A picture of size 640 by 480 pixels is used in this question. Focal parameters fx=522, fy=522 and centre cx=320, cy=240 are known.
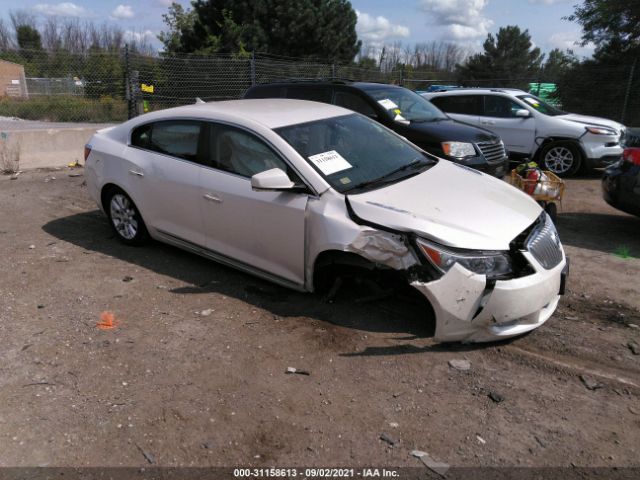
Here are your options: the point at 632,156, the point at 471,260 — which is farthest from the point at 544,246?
the point at 632,156

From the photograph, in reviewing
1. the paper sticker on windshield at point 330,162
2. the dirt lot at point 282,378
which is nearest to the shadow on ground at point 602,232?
the dirt lot at point 282,378

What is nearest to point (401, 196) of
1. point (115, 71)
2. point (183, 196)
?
point (183, 196)

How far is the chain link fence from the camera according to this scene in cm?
1523

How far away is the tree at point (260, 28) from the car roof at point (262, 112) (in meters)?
18.5

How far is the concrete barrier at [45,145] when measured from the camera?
31.1 feet

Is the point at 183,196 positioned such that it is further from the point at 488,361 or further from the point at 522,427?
the point at 522,427

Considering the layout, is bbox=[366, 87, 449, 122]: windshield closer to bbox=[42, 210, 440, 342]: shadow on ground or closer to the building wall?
bbox=[42, 210, 440, 342]: shadow on ground

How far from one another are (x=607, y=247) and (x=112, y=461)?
5561 mm

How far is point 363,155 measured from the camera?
4484mm

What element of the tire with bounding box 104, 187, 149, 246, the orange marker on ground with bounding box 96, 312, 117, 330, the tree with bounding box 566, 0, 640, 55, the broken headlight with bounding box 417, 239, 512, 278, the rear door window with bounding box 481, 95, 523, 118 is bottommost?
the orange marker on ground with bounding box 96, 312, 117, 330

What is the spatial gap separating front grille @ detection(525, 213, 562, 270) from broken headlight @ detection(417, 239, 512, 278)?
260mm

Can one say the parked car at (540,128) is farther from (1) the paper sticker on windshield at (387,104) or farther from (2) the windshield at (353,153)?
(2) the windshield at (353,153)

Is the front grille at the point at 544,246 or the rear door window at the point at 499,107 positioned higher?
the rear door window at the point at 499,107

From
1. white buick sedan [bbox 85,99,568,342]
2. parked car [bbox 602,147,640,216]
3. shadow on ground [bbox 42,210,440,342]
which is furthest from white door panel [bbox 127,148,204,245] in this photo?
parked car [bbox 602,147,640,216]
